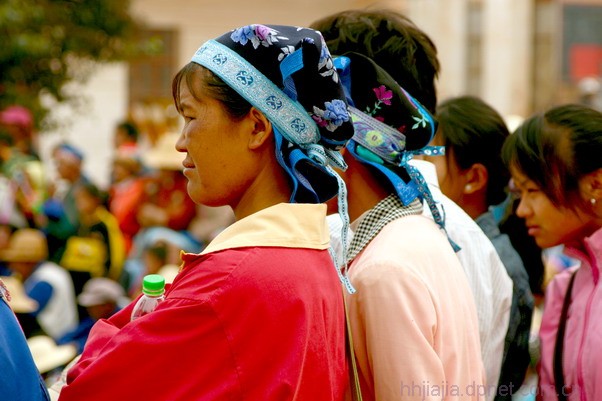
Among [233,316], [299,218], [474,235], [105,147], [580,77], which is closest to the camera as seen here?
[233,316]

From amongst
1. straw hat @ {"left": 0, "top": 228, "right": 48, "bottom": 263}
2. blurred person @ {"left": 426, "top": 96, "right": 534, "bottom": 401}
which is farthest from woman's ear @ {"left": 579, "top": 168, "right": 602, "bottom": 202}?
straw hat @ {"left": 0, "top": 228, "right": 48, "bottom": 263}

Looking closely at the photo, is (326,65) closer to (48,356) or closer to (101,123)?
(48,356)

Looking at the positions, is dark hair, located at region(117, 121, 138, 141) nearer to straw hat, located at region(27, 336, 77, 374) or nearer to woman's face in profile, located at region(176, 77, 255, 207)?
straw hat, located at region(27, 336, 77, 374)

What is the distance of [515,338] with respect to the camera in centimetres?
347

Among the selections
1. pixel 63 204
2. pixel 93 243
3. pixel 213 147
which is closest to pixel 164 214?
pixel 93 243

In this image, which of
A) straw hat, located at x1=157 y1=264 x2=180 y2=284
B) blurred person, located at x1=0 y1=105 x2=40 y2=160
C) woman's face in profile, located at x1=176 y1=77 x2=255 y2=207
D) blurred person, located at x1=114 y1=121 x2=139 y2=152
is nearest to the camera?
woman's face in profile, located at x1=176 y1=77 x2=255 y2=207

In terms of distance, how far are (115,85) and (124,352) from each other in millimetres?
17692

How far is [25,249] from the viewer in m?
7.23

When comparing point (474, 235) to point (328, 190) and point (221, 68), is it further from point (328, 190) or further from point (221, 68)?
point (221, 68)

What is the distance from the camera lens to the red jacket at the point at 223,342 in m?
2.05

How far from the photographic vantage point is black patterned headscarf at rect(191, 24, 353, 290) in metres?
2.23

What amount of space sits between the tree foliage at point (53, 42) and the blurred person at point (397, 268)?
21.6 feet

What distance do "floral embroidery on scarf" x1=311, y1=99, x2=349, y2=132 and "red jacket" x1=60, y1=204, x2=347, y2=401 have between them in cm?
32

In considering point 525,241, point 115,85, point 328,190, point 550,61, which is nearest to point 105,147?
point 115,85
